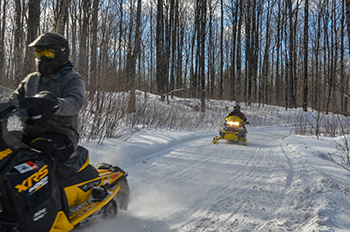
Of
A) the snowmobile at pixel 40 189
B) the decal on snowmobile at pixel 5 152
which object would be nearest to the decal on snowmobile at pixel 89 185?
the snowmobile at pixel 40 189

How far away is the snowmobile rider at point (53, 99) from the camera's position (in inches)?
69.6

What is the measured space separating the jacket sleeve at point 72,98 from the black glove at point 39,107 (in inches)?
4.3

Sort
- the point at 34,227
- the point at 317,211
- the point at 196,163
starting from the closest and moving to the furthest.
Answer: the point at 34,227 < the point at 317,211 < the point at 196,163

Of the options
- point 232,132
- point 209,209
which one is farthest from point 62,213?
point 232,132

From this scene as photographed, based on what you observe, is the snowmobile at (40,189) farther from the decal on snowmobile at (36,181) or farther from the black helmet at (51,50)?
the black helmet at (51,50)

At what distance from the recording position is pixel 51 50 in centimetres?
214

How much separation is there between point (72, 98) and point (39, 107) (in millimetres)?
425

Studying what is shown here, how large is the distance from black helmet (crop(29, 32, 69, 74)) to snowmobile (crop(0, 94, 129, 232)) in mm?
661

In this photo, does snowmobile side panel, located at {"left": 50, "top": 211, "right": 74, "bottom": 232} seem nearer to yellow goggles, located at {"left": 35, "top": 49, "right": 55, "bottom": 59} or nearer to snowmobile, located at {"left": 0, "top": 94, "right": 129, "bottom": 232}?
snowmobile, located at {"left": 0, "top": 94, "right": 129, "bottom": 232}

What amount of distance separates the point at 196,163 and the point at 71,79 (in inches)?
138

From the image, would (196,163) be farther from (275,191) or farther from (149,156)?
(275,191)

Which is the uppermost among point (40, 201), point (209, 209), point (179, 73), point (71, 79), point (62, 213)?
point (179, 73)

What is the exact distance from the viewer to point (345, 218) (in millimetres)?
2527

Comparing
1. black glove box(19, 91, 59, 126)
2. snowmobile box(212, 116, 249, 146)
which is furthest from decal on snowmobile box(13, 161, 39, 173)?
snowmobile box(212, 116, 249, 146)
